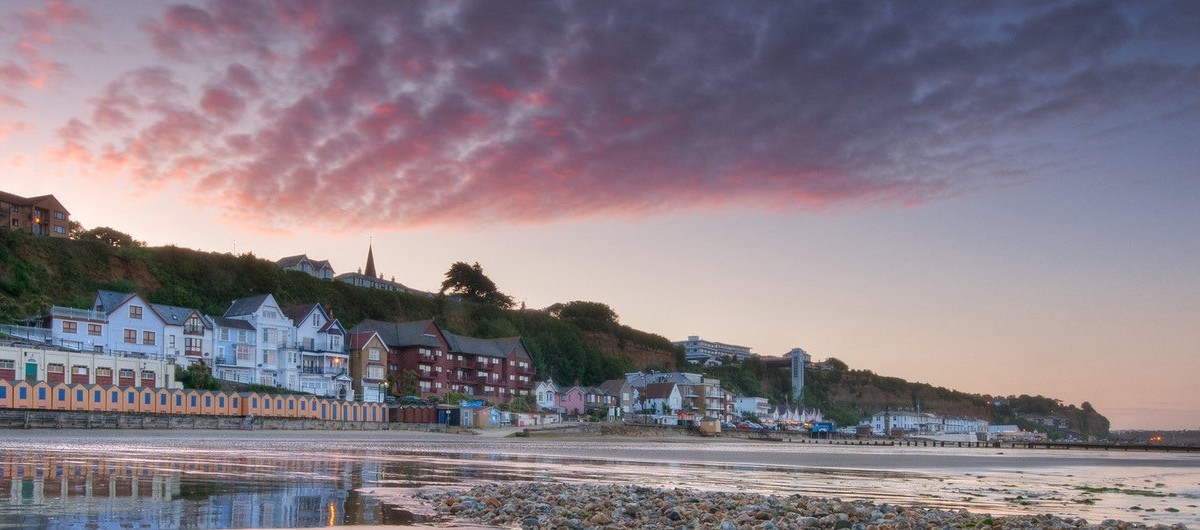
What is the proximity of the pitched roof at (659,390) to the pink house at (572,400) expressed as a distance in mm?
19713

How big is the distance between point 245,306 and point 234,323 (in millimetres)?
4343

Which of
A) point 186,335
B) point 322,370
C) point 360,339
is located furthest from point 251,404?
point 360,339

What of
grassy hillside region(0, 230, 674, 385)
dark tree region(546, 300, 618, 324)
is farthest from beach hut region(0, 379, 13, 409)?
dark tree region(546, 300, 618, 324)

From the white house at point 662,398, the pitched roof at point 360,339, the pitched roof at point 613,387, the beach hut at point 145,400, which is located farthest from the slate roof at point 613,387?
the beach hut at point 145,400

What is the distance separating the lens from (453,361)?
359 ft

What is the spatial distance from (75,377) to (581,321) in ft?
338

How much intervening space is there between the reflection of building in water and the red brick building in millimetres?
81594

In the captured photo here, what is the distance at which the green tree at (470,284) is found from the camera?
148 metres

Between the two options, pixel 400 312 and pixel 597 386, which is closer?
pixel 400 312

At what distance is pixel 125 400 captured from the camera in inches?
2473

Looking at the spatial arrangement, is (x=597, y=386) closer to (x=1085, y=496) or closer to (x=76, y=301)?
(x=76, y=301)

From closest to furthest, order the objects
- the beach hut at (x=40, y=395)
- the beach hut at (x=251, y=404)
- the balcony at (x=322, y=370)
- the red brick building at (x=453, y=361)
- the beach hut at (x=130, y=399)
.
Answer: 1. the beach hut at (x=40, y=395)
2. the beach hut at (x=130, y=399)
3. the beach hut at (x=251, y=404)
4. the balcony at (x=322, y=370)
5. the red brick building at (x=453, y=361)

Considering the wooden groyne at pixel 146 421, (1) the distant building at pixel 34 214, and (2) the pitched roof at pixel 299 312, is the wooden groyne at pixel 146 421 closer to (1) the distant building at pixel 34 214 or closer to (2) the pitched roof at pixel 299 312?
(2) the pitched roof at pixel 299 312

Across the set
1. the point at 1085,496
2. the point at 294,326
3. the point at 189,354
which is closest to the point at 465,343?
the point at 294,326
